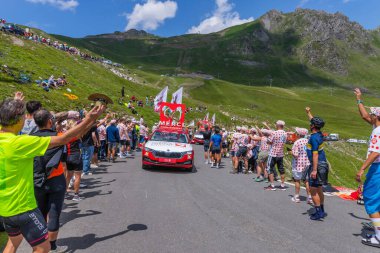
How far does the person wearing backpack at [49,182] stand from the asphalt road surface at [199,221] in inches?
23.2

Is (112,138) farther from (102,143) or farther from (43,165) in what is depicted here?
(43,165)

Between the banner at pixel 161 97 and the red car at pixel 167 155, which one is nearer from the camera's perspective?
the red car at pixel 167 155

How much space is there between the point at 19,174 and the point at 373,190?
5.70m

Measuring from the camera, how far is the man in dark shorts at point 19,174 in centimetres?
308

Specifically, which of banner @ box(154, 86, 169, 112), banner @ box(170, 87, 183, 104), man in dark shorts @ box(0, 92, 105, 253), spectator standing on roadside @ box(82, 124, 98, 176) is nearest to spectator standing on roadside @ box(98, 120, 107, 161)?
spectator standing on roadside @ box(82, 124, 98, 176)

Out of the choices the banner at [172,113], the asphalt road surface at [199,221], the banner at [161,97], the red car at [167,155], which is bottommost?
the asphalt road surface at [199,221]

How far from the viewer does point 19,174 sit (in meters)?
3.15

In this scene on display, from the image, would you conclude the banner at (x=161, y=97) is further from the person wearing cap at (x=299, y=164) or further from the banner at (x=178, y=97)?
the person wearing cap at (x=299, y=164)

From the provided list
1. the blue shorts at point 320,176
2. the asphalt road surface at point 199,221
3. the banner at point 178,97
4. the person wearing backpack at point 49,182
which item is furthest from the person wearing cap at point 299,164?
the banner at point 178,97

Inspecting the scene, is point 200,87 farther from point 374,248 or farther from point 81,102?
point 374,248

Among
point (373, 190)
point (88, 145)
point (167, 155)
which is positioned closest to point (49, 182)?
point (373, 190)

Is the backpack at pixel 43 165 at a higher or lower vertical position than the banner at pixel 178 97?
lower

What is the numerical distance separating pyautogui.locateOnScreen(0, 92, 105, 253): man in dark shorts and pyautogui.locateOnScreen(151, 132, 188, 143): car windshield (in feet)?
34.7

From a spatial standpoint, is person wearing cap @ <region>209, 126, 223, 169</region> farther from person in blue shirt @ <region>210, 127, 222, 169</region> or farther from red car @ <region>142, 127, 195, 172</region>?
red car @ <region>142, 127, 195, 172</region>
